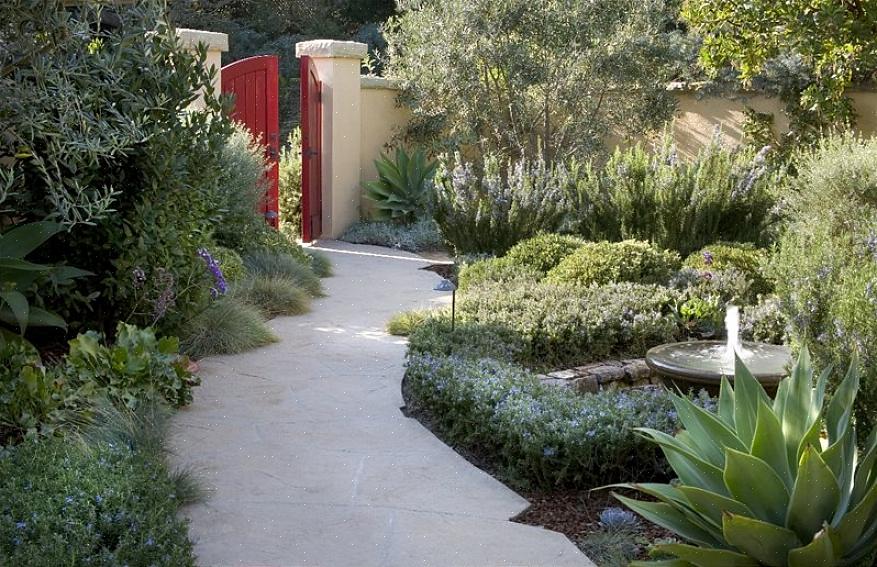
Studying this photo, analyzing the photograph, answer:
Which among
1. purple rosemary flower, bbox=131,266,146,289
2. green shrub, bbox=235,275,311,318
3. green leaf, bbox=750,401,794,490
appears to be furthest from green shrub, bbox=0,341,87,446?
green shrub, bbox=235,275,311,318

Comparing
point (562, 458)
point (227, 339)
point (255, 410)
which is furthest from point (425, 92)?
point (562, 458)

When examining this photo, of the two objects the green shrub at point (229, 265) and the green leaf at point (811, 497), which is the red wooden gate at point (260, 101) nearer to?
the green shrub at point (229, 265)

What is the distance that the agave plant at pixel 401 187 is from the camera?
13148 millimetres

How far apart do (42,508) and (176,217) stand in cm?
305

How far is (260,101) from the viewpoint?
463 inches

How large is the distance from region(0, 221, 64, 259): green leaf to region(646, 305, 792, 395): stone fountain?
130 inches

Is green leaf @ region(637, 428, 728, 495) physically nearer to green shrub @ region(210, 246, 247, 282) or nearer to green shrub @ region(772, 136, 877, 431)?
green shrub @ region(772, 136, 877, 431)

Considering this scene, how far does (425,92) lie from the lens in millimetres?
13586

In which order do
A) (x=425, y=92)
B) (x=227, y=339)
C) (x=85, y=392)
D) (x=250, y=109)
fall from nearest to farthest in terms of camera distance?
(x=85, y=392)
(x=227, y=339)
(x=250, y=109)
(x=425, y=92)

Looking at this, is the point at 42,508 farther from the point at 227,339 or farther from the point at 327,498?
the point at 227,339

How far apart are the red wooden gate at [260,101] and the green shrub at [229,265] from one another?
8.30 ft

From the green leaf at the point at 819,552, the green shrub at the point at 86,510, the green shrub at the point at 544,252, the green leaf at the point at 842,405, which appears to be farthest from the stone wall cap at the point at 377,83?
the green leaf at the point at 819,552

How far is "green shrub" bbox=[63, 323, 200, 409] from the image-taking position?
505 cm

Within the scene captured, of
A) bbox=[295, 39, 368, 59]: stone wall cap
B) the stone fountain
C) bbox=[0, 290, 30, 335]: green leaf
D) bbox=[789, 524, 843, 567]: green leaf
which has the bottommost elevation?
bbox=[789, 524, 843, 567]: green leaf
